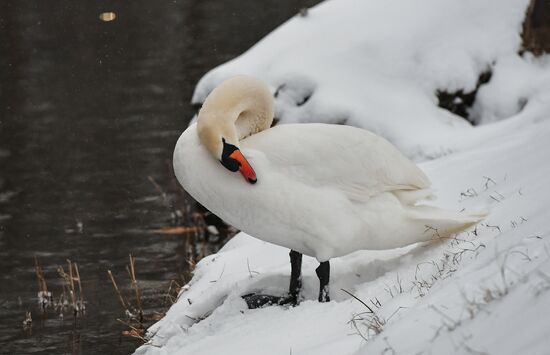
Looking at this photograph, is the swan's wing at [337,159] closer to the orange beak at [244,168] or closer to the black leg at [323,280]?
the orange beak at [244,168]

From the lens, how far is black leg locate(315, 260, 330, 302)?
6508mm

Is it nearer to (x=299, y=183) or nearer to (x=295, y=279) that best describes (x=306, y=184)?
(x=299, y=183)

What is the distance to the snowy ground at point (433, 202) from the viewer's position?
3869 mm

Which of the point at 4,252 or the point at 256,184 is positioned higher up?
the point at 256,184

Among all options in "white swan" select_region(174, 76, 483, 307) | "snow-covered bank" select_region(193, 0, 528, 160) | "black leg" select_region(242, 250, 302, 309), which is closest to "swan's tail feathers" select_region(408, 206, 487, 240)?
"white swan" select_region(174, 76, 483, 307)

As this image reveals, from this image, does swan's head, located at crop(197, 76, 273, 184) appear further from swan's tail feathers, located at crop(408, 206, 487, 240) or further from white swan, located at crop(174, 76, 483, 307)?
swan's tail feathers, located at crop(408, 206, 487, 240)

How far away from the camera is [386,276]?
6457 mm

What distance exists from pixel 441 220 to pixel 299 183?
36.2 inches

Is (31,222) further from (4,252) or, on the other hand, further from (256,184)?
(256,184)

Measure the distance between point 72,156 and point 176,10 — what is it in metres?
9.21

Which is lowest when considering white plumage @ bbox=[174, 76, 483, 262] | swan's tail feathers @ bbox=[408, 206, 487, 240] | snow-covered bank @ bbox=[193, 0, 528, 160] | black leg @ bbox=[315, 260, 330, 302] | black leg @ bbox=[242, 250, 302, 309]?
snow-covered bank @ bbox=[193, 0, 528, 160]

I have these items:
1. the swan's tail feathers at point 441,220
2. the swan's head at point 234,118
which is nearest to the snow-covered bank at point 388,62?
the swan's tail feathers at point 441,220

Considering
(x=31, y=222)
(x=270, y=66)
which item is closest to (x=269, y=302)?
(x=270, y=66)

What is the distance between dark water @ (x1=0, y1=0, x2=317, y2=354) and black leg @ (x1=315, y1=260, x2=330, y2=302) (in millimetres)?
3207
